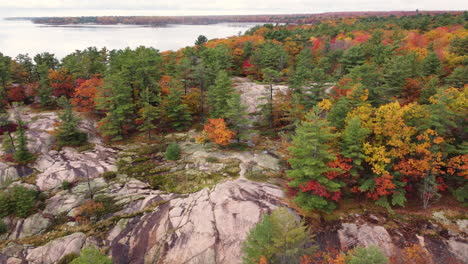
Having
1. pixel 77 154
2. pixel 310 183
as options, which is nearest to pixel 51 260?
pixel 77 154

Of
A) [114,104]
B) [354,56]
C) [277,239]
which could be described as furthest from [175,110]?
[354,56]

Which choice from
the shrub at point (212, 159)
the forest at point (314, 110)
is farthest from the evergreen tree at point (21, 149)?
the shrub at point (212, 159)

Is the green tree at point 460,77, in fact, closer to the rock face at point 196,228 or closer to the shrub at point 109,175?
the rock face at point 196,228

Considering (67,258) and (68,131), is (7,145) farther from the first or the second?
(67,258)

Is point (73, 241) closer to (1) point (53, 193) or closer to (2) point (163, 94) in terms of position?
(1) point (53, 193)

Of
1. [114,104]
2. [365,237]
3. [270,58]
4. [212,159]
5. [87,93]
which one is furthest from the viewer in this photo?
[270,58]

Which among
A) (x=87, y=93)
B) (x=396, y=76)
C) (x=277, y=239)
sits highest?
(x=396, y=76)

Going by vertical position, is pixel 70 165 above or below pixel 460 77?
below
